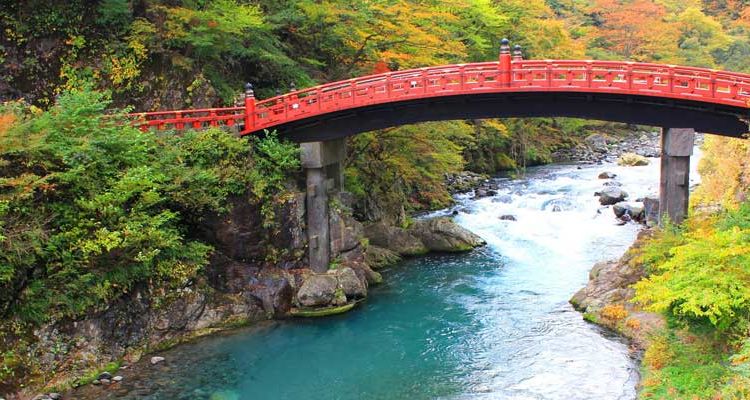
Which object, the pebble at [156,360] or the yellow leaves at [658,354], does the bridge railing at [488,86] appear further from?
the pebble at [156,360]

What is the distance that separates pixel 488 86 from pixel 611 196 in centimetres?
1677

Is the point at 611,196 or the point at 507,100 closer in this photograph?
the point at 507,100

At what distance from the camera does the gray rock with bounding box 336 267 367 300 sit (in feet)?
77.2

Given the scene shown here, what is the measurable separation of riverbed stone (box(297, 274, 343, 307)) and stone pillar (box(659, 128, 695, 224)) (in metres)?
11.7

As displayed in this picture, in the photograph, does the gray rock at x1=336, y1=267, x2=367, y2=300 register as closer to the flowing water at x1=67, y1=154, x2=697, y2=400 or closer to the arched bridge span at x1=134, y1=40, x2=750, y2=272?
the flowing water at x1=67, y1=154, x2=697, y2=400

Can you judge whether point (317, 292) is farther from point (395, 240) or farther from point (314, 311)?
point (395, 240)

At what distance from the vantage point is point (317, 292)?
22734 mm

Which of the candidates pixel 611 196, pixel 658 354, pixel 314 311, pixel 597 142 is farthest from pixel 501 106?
pixel 597 142

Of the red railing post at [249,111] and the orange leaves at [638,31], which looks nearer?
the red railing post at [249,111]

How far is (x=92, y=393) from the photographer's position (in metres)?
16.7

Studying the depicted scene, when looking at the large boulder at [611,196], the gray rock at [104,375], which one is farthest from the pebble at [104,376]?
the large boulder at [611,196]

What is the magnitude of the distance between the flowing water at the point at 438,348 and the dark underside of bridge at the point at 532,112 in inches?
257

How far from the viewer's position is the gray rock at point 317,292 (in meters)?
22.6

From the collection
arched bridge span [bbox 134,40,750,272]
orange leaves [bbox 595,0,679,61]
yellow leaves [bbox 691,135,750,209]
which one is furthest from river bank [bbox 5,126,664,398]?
orange leaves [bbox 595,0,679,61]
